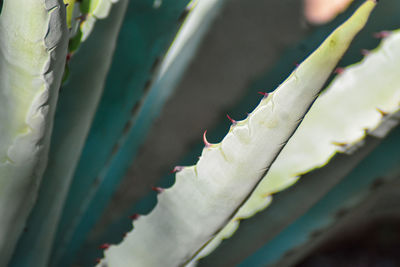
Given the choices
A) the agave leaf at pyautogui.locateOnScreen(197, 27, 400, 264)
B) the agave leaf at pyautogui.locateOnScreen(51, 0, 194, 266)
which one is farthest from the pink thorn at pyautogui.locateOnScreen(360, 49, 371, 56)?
the agave leaf at pyautogui.locateOnScreen(51, 0, 194, 266)

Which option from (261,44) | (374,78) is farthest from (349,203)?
(261,44)

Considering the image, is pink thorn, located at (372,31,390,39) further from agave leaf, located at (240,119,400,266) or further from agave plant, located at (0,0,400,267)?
agave leaf, located at (240,119,400,266)

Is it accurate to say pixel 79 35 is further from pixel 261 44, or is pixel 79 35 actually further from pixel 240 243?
pixel 261 44

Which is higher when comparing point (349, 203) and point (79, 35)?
point (79, 35)

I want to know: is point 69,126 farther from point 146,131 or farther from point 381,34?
point 381,34

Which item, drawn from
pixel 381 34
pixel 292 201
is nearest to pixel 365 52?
pixel 381 34

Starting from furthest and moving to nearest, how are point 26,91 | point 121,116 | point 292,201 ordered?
point 121,116, point 292,201, point 26,91

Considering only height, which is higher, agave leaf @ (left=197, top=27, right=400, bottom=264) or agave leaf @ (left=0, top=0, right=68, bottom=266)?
agave leaf @ (left=0, top=0, right=68, bottom=266)
